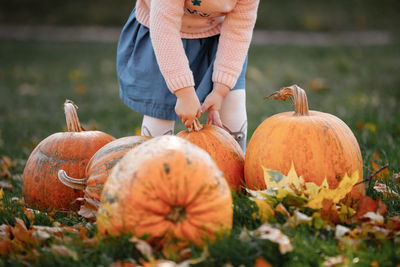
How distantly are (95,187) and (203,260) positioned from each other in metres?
0.79

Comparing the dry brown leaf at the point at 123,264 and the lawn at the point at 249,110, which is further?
the lawn at the point at 249,110

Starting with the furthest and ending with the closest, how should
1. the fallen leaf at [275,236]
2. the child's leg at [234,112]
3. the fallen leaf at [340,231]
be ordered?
the child's leg at [234,112]
the fallen leaf at [340,231]
the fallen leaf at [275,236]

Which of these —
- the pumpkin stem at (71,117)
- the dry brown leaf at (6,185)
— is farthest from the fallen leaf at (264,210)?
the dry brown leaf at (6,185)

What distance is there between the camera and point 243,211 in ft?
5.51

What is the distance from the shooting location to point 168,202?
139 centimetres

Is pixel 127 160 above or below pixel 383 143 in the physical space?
above

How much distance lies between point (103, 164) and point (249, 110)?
2.76m

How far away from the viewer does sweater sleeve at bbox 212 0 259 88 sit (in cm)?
230

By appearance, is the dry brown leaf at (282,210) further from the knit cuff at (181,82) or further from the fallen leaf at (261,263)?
the knit cuff at (181,82)

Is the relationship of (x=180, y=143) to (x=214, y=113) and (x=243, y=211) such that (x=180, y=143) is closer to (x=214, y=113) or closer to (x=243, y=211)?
(x=243, y=211)

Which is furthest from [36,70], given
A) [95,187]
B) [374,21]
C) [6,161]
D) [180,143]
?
[374,21]

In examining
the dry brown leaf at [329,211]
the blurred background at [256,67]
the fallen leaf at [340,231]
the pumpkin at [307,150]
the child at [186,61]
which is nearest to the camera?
the fallen leaf at [340,231]

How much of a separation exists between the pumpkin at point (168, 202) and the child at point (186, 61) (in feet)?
2.23

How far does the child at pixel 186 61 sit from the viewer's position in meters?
2.11
